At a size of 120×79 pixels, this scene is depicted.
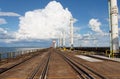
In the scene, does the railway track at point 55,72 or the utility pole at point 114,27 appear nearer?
the railway track at point 55,72

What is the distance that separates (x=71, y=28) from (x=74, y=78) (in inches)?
3573

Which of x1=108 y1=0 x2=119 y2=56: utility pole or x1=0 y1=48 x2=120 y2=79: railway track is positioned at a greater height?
x1=108 y1=0 x2=119 y2=56: utility pole

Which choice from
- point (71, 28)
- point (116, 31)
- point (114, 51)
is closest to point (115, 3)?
point (116, 31)

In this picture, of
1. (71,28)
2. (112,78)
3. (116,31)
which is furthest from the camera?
(71,28)

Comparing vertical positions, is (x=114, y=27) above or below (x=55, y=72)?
above

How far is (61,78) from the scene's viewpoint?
19203mm

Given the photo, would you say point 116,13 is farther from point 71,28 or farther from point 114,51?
point 71,28

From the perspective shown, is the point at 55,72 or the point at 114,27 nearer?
the point at 55,72

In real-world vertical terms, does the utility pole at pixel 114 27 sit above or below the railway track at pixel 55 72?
above

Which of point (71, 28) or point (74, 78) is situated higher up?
point (71, 28)

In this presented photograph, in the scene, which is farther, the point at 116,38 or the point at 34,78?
the point at 116,38

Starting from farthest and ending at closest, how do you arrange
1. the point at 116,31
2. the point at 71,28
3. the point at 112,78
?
the point at 71,28
the point at 116,31
the point at 112,78

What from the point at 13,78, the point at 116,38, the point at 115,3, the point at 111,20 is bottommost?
the point at 13,78

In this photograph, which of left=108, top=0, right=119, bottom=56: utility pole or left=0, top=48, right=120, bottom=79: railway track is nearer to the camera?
left=0, top=48, right=120, bottom=79: railway track
